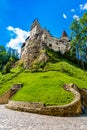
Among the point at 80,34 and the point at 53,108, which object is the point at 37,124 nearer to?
the point at 53,108

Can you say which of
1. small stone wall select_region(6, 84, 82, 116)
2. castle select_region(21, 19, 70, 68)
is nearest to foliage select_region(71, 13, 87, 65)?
castle select_region(21, 19, 70, 68)

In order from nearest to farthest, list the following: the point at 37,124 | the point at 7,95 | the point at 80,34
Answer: the point at 37,124 → the point at 7,95 → the point at 80,34

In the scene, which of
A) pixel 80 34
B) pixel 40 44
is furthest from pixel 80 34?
pixel 40 44

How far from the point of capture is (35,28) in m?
78.5

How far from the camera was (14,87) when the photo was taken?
37281mm

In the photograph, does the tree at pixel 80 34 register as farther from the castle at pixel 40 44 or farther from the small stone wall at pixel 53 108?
the small stone wall at pixel 53 108

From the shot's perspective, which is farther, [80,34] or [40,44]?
[40,44]

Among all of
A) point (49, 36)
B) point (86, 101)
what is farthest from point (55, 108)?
point (49, 36)

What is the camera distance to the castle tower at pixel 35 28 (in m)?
76.7

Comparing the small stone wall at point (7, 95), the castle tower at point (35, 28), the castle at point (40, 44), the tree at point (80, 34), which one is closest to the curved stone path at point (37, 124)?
the small stone wall at point (7, 95)

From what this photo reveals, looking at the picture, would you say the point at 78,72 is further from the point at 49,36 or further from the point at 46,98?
the point at 46,98

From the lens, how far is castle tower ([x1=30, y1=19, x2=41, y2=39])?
252 ft

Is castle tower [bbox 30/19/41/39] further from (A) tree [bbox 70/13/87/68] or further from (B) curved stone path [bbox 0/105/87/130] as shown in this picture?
(B) curved stone path [bbox 0/105/87/130]

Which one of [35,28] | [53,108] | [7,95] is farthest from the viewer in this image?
[35,28]
